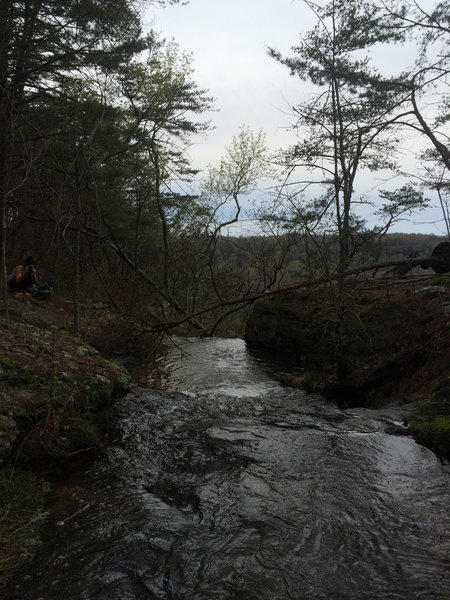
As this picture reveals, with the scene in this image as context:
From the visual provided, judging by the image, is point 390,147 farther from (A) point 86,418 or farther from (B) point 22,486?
(B) point 22,486

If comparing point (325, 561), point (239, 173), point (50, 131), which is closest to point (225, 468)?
point (325, 561)

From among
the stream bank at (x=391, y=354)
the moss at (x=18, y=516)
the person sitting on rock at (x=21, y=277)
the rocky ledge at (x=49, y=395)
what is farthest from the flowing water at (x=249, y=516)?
the person sitting on rock at (x=21, y=277)

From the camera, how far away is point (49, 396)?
485 cm

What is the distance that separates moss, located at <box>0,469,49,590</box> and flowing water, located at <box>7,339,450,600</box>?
0.13 m

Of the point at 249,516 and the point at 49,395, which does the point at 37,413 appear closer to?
the point at 49,395

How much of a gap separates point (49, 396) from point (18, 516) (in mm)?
1487

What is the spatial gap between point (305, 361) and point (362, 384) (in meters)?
3.34

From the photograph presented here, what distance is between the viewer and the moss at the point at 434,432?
202 inches

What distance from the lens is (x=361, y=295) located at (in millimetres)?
11008

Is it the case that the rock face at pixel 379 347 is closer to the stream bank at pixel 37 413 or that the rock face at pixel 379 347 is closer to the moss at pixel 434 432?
the moss at pixel 434 432

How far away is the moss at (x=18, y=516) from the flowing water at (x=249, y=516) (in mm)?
125

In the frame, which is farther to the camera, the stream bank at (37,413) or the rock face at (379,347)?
the rock face at (379,347)

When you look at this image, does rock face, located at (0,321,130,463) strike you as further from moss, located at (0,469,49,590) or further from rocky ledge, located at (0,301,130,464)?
moss, located at (0,469,49,590)

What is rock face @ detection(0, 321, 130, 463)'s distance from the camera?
4441 millimetres
